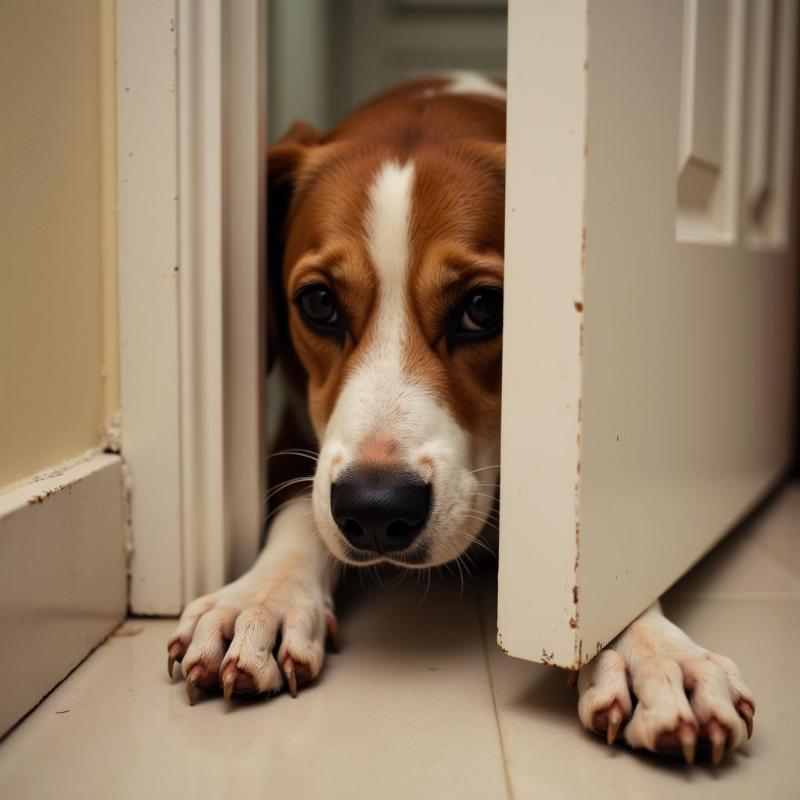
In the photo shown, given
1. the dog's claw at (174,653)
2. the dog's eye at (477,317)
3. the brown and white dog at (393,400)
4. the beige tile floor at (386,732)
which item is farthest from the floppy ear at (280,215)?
the dog's claw at (174,653)

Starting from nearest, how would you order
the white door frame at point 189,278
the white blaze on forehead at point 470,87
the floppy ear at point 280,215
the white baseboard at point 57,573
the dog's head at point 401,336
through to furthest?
the white baseboard at point 57,573, the dog's head at point 401,336, the white door frame at point 189,278, the floppy ear at point 280,215, the white blaze on forehead at point 470,87

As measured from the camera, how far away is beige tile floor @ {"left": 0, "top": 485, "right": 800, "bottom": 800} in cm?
78

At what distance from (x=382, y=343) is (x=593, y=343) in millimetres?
405

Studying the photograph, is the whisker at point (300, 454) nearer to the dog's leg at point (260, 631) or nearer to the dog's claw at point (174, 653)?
the dog's leg at point (260, 631)

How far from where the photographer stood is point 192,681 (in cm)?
94

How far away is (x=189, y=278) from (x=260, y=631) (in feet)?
1.52

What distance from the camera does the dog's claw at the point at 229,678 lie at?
92 cm

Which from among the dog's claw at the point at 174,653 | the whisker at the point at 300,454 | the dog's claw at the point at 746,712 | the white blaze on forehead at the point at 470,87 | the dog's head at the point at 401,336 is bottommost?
the dog's claw at the point at 174,653

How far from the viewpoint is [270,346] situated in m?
1.52

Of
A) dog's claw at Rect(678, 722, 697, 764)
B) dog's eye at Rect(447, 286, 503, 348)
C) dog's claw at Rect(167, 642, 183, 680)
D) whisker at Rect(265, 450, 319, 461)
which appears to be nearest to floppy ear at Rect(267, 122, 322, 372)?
whisker at Rect(265, 450, 319, 461)

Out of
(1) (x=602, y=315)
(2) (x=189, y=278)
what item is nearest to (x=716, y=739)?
(1) (x=602, y=315)

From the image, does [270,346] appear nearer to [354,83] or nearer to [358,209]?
[358,209]

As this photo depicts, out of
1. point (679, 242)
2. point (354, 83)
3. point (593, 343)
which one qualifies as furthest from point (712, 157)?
point (354, 83)

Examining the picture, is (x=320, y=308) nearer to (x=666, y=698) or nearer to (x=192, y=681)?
(x=192, y=681)
